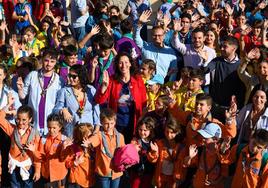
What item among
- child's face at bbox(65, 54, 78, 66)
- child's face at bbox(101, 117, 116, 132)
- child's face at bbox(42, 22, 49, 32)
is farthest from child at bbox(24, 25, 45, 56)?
child's face at bbox(101, 117, 116, 132)

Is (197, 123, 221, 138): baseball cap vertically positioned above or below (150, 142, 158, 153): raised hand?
above

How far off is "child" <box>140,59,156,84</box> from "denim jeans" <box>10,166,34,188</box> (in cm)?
182

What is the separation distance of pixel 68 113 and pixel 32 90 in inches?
Answer: 22.4

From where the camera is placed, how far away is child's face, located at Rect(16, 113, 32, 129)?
5.43 m

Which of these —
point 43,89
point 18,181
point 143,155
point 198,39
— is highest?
point 198,39

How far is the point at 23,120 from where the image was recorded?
17.8 ft

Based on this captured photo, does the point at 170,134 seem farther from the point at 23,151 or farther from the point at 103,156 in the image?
the point at 23,151

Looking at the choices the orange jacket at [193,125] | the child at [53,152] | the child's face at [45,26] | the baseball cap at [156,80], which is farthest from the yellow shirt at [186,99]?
the child's face at [45,26]

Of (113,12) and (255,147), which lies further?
(113,12)

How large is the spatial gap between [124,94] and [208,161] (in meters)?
1.25

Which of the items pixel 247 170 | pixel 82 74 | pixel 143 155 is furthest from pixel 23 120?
pixel 247 170

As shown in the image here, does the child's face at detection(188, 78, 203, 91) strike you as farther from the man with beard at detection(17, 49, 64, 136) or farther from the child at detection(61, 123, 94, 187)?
the man with beard at detection(17, 49, 64, 136)

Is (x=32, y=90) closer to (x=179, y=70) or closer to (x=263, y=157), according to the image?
(x=179, y=70)

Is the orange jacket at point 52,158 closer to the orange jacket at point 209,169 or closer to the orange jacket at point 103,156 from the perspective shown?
the orange jacket at point 103,156
